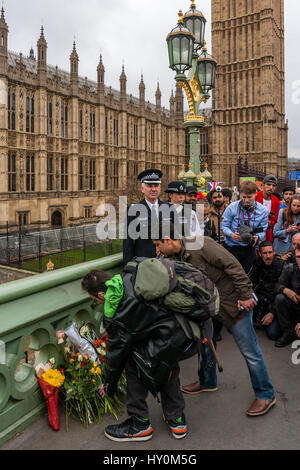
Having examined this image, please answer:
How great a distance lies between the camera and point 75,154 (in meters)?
31.2

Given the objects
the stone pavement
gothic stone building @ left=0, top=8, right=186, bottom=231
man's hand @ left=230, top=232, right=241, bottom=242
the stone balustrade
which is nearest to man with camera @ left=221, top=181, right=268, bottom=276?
man's hand @ left=230, top=232, right=241, bottom=242

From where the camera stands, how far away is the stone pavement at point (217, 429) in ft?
7.60

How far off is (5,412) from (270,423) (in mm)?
1833

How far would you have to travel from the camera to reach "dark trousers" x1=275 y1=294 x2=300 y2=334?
160 inches

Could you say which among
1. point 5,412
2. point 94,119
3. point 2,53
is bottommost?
point 5,412

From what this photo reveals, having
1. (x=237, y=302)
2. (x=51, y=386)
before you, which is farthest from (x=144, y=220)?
(x=51, y=386)

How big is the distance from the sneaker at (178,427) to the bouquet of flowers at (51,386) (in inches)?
31.0

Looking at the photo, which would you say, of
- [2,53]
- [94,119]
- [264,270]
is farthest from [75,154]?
[264,270]

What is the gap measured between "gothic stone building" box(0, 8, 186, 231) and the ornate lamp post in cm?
2197

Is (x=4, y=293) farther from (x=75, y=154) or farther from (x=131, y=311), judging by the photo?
(x=75, y=154)

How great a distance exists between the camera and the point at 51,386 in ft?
8.35

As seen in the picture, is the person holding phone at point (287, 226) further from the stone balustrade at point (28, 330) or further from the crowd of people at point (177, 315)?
the stone balustrade at point (28, 330)

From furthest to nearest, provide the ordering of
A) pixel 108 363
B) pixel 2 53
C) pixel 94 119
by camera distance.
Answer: pixel 94 119
pixel 2 53
pixel 108 363

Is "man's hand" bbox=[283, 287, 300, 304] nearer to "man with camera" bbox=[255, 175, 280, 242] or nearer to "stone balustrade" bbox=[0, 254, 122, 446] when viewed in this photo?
"man with camera" bbox=[255, 175, 280, 242]
